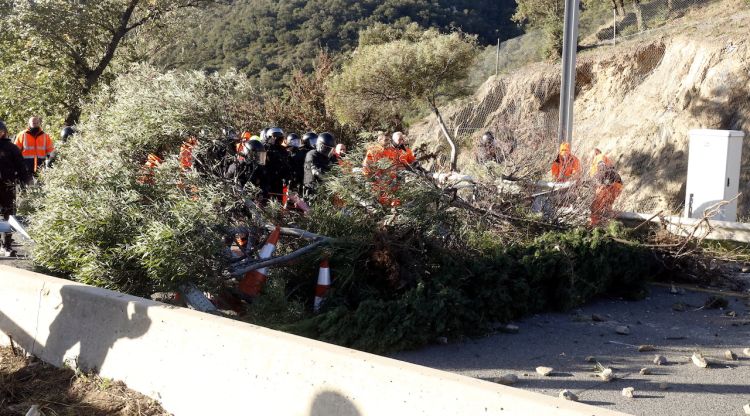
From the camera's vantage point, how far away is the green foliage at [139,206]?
6711mm

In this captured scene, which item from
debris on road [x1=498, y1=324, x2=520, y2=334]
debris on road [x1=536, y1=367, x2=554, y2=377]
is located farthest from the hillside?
debris on road [x1=536, y1=367, x2=554, y2=377]

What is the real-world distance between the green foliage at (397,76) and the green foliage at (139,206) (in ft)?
44.1

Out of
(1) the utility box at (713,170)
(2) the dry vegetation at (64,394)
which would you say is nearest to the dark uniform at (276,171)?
(2) the dry vegetation at (64,394)

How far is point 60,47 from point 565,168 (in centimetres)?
1570

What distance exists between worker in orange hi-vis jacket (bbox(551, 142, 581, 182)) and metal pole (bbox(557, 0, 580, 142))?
4.18 m

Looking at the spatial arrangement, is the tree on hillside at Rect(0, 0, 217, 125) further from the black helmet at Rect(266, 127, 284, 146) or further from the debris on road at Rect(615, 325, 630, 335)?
the debris on road at Rect(615, 325, 630, 335)

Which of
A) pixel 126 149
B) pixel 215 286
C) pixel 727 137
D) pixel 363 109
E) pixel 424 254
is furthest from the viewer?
pixel 363 109

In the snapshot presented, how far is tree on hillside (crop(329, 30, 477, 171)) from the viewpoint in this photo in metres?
22.8

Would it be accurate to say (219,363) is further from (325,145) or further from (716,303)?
(325,145)

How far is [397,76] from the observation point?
23.0 metres

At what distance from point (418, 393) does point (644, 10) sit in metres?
25.8

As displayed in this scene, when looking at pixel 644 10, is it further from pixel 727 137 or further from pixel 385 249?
pixel 385 249

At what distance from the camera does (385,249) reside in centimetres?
736

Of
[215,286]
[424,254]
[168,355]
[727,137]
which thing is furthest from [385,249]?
[727,137]
